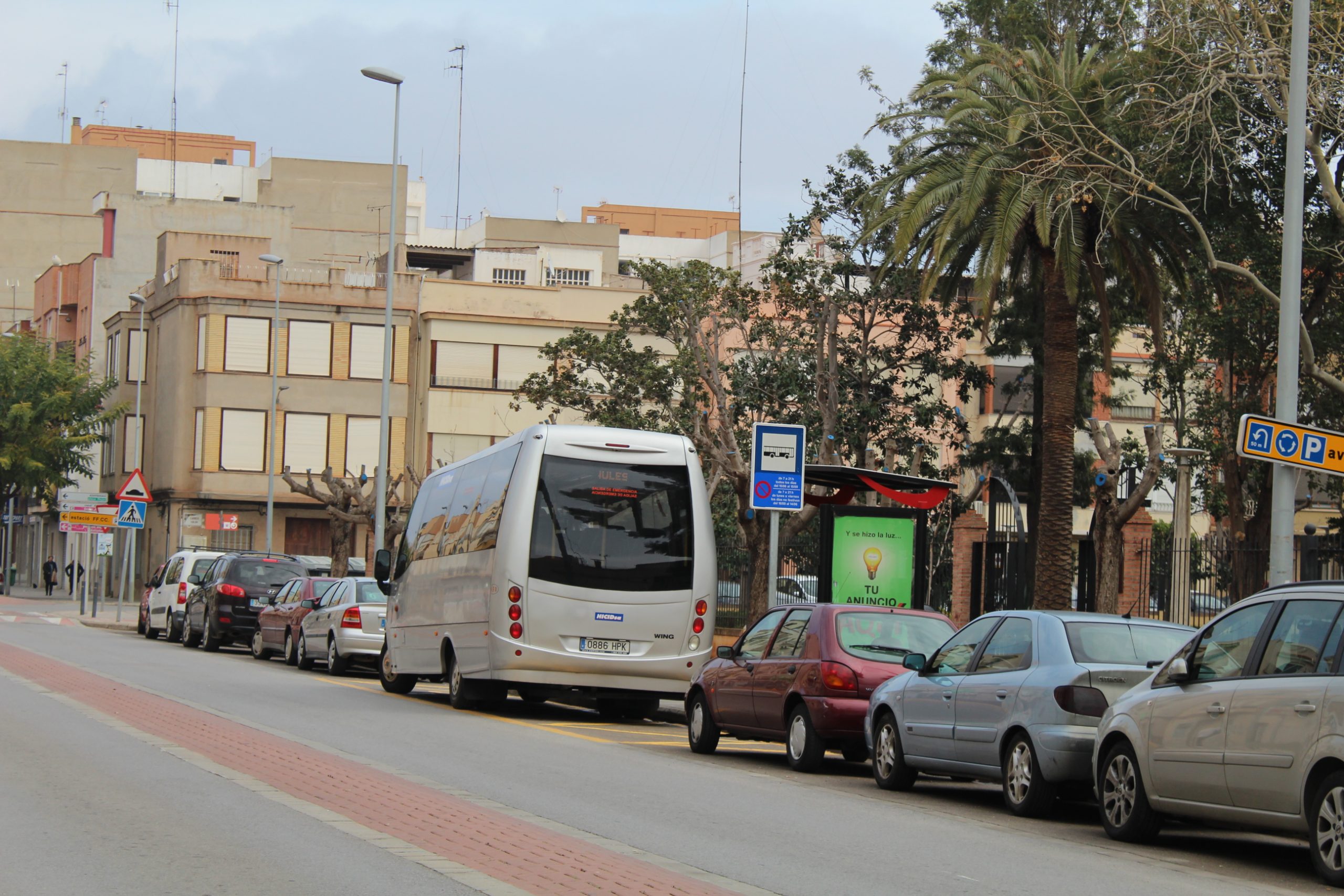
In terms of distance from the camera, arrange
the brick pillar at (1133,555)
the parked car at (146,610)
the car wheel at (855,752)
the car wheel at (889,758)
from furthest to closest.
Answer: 1. the parked car at (146,610)
2. the brick pillar at (1133,555)
3. the car wheel at (855,752)
4. the car wheel at (889,758)

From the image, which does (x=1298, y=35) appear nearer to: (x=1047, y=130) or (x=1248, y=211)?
(x=1047, y=130)

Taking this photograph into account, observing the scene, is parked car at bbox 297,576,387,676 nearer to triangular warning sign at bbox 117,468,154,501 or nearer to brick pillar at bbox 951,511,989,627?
brick pillar at bbox 951,511,989,627

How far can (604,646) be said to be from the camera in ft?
61.2

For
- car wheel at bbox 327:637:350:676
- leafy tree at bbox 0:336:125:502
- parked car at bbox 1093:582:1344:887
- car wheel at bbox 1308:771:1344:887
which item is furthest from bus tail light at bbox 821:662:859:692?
leafy tree at bbox 0:336:125:502

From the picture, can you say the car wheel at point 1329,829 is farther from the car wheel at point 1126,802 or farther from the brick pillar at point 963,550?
the brick pillar at point 963,550

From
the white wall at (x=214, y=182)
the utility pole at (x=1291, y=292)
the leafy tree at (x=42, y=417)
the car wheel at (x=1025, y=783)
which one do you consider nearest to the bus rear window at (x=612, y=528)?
the utility pole at (x=1291, y=292)

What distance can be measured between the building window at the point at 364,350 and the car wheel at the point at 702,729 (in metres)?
48.0

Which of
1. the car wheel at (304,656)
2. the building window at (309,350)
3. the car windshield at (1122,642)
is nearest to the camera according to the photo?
the car windshield at (1122,642)

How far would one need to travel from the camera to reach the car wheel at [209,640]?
3309 cm

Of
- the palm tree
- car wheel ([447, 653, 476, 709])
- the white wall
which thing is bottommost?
car wheel ([447, 653, 476, 709])

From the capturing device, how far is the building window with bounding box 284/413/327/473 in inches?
2436

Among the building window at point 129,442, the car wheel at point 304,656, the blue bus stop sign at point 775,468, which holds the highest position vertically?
the building window at point 129,442

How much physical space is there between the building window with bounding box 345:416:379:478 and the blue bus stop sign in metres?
44.5

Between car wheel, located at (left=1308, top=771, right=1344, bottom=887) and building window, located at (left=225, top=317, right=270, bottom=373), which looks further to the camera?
building window, located at (left=225, top=317, right=270, bottom=373)
